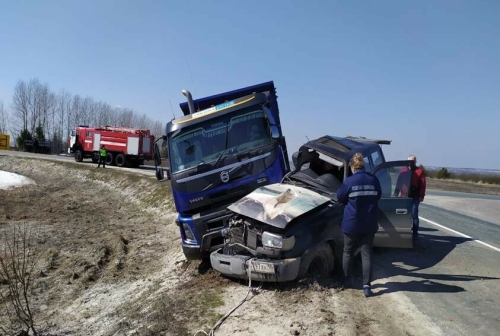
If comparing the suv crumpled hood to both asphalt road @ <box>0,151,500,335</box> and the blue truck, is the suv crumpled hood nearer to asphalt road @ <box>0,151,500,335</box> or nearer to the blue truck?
the blue truck

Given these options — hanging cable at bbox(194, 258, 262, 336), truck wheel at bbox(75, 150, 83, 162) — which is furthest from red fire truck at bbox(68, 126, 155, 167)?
hanging cable at bbox(194, 258, 262, 336)

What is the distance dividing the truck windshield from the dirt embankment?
2.02 m

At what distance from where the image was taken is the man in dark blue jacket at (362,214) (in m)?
5.02

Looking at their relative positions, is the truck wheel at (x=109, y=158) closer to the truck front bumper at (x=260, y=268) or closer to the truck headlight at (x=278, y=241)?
the truck front bumper at (x=260, y=268)

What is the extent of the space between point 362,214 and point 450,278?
7.08 ft

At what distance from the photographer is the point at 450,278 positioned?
5.98m

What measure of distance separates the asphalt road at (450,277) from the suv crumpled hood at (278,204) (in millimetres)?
1488

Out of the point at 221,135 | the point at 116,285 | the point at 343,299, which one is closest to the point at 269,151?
the point at 221,135

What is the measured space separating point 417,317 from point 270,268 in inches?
69.2

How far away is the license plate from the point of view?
4948mm

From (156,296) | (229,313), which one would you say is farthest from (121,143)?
(229,313)

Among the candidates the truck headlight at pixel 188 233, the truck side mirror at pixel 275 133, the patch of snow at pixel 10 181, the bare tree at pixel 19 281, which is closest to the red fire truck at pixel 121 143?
the patch of snow at pixel 10 181

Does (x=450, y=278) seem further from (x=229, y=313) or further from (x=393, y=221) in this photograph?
(x=229, y=313)

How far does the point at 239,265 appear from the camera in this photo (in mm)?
5301
